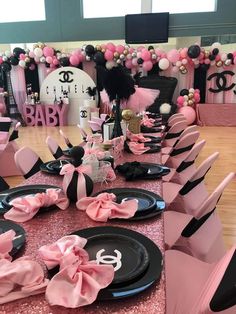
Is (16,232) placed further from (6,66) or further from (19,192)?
(6,66)

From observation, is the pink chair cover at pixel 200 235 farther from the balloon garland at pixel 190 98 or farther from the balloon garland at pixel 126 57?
the balloon garland at pixel 190 98

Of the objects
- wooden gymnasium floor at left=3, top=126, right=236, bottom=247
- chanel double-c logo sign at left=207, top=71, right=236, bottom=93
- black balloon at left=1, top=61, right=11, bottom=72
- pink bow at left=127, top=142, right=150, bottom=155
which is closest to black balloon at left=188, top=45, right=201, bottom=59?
chanel double-c logo sign at left=207, top=71, right=236, bottom=93

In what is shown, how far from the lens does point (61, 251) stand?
0.81m

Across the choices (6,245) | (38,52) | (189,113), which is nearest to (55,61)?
(38,52)

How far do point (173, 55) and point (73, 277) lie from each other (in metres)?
7.42

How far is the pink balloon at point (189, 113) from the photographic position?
24.9ft

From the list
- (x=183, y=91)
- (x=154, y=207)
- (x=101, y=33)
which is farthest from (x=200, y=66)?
(x=154, y=207)

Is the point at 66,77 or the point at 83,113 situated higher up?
the point at 66,77

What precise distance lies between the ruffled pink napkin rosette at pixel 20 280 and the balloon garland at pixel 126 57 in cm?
676

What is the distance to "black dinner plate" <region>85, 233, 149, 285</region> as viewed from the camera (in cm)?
79

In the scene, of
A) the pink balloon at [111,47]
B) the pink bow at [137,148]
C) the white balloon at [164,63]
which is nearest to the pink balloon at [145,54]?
the white balloon at [164,63]

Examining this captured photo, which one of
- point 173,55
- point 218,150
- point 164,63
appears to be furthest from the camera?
point 164,63

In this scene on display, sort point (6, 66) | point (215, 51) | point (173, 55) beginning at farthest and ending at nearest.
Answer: point (6, 66), point (173, 55), point (215, 51)

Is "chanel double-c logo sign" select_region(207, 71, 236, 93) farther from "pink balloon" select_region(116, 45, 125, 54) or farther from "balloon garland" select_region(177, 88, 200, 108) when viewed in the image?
"pink balloon" select_region(116, 45, 125, 54)
